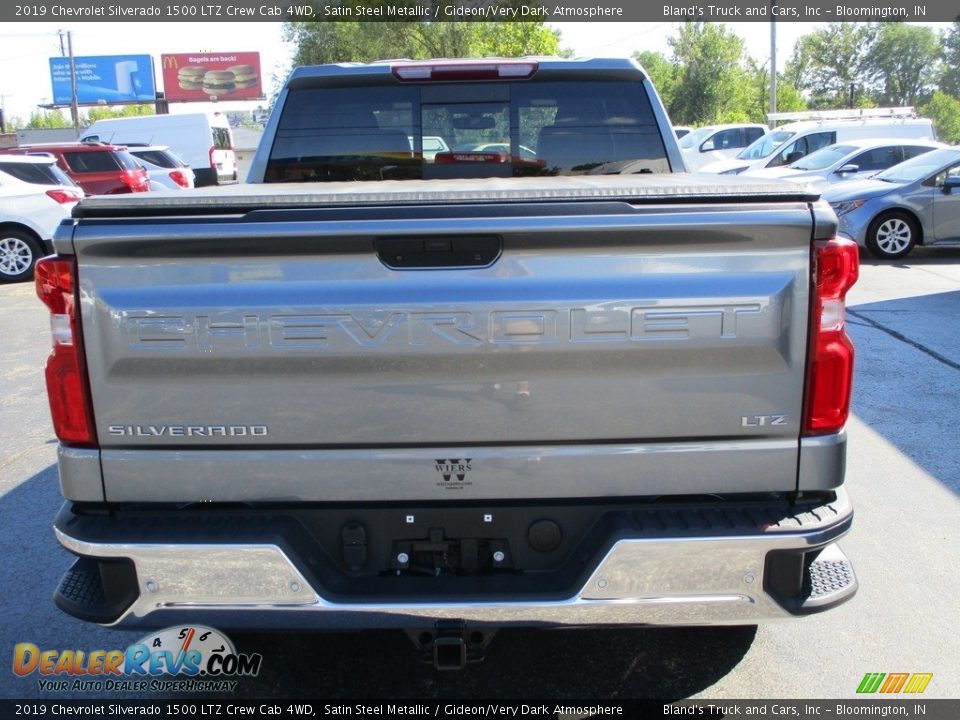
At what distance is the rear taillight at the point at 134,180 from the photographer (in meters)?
18.0

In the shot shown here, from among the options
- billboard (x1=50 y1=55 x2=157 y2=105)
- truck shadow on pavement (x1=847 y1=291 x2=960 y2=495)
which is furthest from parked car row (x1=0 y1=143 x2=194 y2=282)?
billboard (x1=50 y1=55 x2=157 y2=105)

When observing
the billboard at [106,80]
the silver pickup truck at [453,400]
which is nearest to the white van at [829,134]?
the silver pickup truck at [453,400]

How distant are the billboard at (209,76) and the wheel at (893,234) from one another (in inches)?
2665

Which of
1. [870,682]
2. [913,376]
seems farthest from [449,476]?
[913,376]

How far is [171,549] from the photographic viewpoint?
8.44 feet

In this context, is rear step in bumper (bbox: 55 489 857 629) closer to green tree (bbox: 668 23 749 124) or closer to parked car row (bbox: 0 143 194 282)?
parked car row (bbox: 0 143 194 282)

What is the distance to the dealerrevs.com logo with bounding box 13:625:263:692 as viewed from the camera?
10.6 ft

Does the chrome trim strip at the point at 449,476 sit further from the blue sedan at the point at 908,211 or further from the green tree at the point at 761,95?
the green tree at the point at 761,95

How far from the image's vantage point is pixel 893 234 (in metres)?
13.6

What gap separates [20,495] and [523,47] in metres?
37.7

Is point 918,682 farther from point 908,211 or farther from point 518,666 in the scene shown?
point 908,211

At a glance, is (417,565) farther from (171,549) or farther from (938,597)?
(938,597)

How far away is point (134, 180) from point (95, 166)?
2.41 ft

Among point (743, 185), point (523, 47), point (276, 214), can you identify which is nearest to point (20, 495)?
point (276, 214)
